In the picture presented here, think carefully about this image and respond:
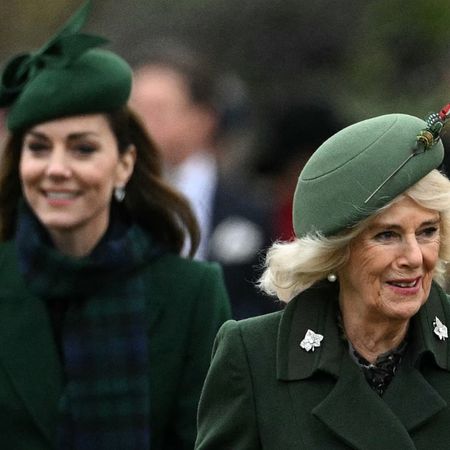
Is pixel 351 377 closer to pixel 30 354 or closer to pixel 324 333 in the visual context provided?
pixel 324 333

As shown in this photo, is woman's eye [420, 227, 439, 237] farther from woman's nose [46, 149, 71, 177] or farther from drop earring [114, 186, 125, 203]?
drop earring [114, 186, 125, 203]

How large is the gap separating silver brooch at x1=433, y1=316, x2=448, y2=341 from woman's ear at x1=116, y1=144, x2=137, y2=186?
1479 millimetres

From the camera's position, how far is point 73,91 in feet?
22.6

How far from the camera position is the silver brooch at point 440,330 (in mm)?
5977

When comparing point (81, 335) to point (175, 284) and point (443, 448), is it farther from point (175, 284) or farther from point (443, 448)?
point (443, 448)

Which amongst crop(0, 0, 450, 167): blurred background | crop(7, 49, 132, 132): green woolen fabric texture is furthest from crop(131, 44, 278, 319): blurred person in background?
crop(0, 0, 450, 167): blurred background

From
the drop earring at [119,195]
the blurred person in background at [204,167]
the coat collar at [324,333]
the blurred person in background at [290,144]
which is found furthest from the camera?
the blurred person in background at [290,144]

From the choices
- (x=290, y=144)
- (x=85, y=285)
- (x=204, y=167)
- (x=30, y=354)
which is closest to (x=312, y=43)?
(x=290, y=144)

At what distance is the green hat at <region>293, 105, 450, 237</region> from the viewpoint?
5.77 meters

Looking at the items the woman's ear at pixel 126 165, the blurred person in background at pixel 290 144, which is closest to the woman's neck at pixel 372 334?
the woman's ear at pixel 126 165

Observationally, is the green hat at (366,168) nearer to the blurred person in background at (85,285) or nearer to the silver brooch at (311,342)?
the silver brooch at (311,342)

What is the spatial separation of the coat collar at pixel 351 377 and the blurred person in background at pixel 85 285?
928mm

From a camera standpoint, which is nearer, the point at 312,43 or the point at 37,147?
the point at 37,147

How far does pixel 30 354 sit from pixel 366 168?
5.07 ft
